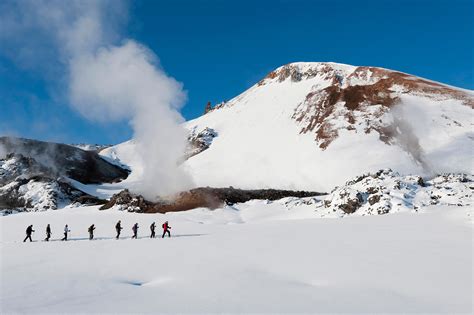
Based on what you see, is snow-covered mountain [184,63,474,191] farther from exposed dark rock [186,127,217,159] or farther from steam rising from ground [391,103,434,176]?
exposed dark rock [186,127,217,159]

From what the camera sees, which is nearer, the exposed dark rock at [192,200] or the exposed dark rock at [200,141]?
the exposed dark rock at [192,200]

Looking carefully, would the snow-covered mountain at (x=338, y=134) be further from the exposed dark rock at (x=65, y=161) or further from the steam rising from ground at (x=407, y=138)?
the exposed dark rock at (x=65, y=161)

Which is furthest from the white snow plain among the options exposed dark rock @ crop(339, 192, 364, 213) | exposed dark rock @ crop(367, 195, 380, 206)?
exposed dark rock @ crop(339, 192, 364, 213)

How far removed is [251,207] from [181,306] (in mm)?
44111

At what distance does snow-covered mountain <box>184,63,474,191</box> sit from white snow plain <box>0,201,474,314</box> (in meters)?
46.5

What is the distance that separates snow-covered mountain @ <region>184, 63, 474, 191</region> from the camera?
2852 inches

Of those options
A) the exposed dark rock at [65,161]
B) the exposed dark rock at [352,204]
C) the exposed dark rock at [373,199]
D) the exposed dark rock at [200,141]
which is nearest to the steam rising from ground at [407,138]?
the exposed dark rock at [352,204]

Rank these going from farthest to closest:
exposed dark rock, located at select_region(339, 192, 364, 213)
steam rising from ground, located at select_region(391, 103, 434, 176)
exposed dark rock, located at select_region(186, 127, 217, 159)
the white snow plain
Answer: exposed dark rock, located at select_region(186, 127, 217, 159)
steam rising from ground, located at select_region(391, 103, 434, 176)
exposed dark rock, located at select_region(339, 192, 364, 213)
the white snow plain

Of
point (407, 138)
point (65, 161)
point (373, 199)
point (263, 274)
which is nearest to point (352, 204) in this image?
point (373, 199)

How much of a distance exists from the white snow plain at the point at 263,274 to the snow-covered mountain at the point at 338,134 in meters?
46.5

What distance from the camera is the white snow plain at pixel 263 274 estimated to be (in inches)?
442

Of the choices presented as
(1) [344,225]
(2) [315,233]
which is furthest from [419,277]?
(1) [344,225]

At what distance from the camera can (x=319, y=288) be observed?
43.0 ft

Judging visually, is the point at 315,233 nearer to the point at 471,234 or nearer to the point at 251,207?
the point at 471,234
